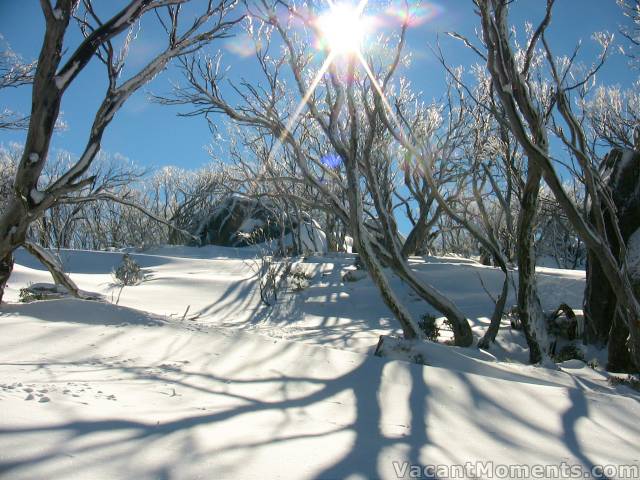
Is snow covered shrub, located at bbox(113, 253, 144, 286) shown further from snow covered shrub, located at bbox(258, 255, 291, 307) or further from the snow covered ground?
the snow covered ground

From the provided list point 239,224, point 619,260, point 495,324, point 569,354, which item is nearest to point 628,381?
point 619,260

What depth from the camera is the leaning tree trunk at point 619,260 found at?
5.23 meters

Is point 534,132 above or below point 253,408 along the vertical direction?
above

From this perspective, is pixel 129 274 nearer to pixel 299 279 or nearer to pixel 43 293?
pixel 299 279

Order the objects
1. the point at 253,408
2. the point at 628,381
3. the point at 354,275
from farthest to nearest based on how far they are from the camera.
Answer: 1. the point at 354,275
2. the point at 628,381
3. the point at 253,408

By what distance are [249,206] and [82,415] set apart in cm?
2148

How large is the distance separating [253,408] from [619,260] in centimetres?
487

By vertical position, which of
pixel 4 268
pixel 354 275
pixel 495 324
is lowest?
pixel 495 324

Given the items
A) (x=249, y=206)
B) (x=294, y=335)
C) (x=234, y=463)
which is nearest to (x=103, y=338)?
(x=234, y=463)

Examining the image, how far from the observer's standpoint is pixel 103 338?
340 cm

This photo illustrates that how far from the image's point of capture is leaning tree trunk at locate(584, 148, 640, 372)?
5.23 m

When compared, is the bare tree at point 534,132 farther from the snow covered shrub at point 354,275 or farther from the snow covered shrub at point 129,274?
the snow covered shrub at point 129,274

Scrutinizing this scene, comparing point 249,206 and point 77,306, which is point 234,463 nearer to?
point 77,306

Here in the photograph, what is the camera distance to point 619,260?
207 inches
